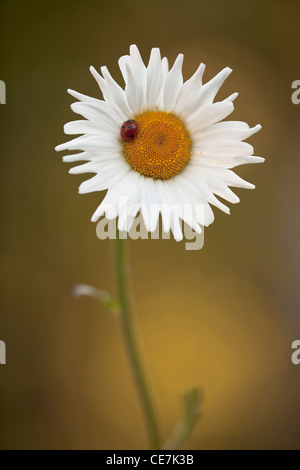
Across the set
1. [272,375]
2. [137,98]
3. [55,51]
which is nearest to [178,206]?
[137,98]

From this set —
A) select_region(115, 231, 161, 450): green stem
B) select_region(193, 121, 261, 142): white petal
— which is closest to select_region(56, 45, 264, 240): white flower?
select_region(193, 121, 261, 142): white petal

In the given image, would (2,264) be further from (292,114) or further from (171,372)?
(292,114)

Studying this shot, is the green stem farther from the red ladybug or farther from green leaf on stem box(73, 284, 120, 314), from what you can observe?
the red ladybug

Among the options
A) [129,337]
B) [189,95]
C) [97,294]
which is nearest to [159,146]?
[189,95]

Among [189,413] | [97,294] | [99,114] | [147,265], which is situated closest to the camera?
[99,114]

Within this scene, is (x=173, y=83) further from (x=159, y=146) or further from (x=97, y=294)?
(x=97, y=294)

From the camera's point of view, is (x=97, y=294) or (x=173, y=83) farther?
(x=97, y=294)

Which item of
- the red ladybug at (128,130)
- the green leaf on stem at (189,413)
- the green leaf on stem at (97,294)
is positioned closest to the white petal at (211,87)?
the red ladybug at (128,130)
